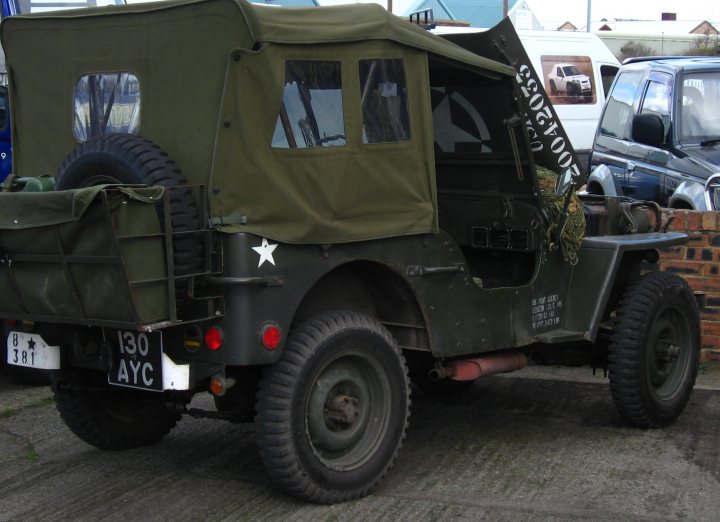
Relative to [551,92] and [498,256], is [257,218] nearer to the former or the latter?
[498,256]

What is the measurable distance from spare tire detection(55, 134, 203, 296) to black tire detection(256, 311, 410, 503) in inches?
24.4

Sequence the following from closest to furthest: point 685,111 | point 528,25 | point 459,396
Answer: point 459,396
point 685,111
point 528,25

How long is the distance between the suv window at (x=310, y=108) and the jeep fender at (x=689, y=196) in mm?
4655

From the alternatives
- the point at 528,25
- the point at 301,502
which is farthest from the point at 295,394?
the point at 528,25

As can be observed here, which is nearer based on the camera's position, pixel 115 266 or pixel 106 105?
pixel 115 266

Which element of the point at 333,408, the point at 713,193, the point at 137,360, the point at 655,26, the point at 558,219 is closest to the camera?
the point at 137,360

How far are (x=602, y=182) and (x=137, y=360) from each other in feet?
21.6

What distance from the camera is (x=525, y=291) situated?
569 centimetres

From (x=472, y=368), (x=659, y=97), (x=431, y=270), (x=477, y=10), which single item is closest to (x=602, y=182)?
(x=659, y=97)

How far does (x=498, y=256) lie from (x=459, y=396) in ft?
3.75

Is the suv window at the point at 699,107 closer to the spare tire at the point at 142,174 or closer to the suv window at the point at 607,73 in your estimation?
the spare tire at the point at 142,174

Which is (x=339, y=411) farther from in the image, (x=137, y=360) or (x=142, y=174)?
(x=142, y=174)

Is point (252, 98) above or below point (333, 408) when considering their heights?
above

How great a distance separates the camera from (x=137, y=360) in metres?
4.62
